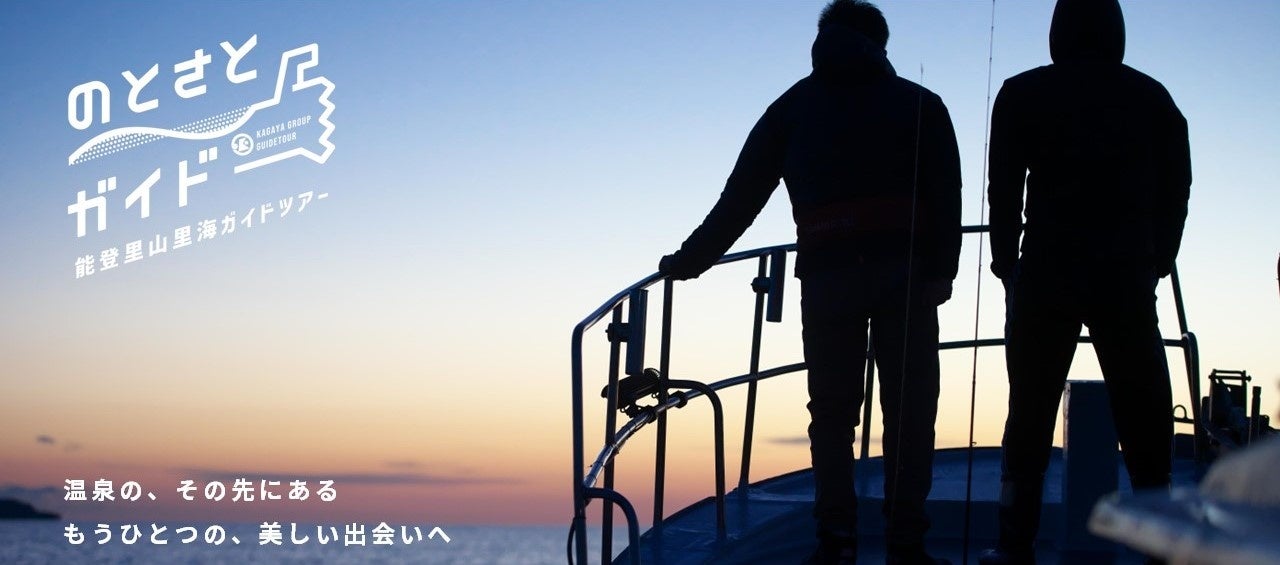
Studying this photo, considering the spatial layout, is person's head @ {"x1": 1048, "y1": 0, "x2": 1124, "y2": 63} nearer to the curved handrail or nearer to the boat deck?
the curved handrail

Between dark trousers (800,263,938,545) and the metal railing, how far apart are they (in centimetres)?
25

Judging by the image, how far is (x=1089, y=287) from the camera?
3463mm

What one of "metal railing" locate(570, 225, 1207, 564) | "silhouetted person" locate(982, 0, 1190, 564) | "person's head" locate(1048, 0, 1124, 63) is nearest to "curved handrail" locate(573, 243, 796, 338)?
"metal railing" locate(570, 225, 1207, 564)

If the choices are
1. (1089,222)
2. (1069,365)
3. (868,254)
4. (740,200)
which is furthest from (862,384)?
(1089,222)

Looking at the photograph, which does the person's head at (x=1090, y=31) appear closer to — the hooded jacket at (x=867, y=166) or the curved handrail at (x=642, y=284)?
the hooded jacket at (x=867, y=166)

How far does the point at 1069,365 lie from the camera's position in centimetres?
363

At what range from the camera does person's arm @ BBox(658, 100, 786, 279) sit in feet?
13.1

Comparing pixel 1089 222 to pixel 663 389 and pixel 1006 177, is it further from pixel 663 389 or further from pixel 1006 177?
pixel 663 389

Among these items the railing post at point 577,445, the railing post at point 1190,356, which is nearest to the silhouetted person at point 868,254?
the railing post at point 577,445

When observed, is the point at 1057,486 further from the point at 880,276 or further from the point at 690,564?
the point at 880,276

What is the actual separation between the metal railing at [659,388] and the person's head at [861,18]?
0.61m

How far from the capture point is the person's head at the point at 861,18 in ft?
12.8

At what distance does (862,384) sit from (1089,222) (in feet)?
2.45

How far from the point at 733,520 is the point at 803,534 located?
0.28 meters
